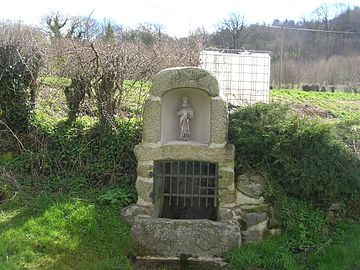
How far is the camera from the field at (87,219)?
5000 millimetres

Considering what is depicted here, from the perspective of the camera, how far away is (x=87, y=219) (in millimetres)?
5680

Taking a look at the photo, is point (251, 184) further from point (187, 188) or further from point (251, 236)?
point (187, 188)

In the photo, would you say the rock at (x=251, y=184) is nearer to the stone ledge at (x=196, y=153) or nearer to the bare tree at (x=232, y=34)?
the stone ledge at (x=196, y=153)

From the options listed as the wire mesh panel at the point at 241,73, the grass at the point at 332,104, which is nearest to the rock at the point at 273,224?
the grass at the point at 332,104

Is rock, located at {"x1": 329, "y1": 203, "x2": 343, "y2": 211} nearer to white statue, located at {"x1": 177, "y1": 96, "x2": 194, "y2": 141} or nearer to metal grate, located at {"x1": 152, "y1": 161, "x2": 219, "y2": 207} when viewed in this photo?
metal grate, located at {"x1": 152, "y1": 161, "x2": 219, "y2": 207}

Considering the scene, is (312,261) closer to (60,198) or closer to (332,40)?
(60,198)

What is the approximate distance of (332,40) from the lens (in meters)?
33.0

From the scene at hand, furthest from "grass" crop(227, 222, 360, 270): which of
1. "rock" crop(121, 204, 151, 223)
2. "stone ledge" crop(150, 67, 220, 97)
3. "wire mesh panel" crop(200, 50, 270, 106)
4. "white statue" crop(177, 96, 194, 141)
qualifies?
"wire mesh panel" crop(200, 50, 270, 106)

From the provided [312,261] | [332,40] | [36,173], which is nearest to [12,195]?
[36,173]

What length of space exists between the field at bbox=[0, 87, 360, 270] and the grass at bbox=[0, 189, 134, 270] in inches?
0.4

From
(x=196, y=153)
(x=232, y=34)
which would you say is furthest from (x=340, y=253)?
(x=232, y=34)

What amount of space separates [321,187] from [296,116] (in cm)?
110

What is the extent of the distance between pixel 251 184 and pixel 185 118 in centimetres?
137

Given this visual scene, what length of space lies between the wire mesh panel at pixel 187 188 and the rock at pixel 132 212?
0.75ft
